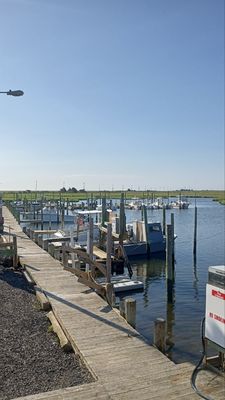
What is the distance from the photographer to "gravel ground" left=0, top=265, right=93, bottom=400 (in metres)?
7.14

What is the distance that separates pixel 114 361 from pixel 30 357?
72.1 inches

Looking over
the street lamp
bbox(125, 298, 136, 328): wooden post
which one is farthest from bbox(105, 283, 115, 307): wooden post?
the street lamp

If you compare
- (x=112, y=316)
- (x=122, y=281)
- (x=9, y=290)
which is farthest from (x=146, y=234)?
(x=112, y=316)

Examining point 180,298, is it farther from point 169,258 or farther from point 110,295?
point 110,295

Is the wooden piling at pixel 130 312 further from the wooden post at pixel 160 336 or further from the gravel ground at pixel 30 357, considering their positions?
the gravel ground at pixel 30 357

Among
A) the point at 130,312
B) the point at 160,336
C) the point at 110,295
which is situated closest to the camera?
the point at 160,336

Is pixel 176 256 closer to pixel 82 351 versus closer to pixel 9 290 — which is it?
pixel 9 290

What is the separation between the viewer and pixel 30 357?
27.6 ft

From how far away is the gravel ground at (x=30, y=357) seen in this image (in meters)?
7.14

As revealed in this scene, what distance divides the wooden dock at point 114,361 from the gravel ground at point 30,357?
0.33 m

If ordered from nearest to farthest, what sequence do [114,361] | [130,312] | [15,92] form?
[114,361], [130,312], [15,92]

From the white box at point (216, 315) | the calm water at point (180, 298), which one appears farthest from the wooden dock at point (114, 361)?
the calm water at point (180, 298)

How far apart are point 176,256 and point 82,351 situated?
26.0 metres

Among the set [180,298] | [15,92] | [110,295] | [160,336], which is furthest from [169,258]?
[160,336]
